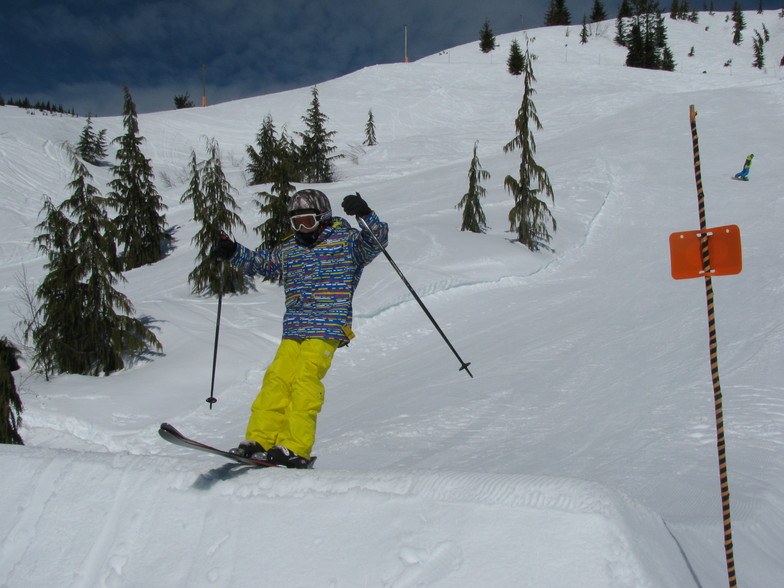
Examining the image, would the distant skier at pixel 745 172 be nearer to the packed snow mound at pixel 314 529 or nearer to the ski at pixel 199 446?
the packed snow mound at pixel 314 529

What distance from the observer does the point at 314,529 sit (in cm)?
254

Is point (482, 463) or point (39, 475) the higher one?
point (39, 475)

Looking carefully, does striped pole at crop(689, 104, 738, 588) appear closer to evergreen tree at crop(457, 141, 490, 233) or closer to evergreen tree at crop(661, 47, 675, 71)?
evergreen tree at crop(457, 141, 490, 233)

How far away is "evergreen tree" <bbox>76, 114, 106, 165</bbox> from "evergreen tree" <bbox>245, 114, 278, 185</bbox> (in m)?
10.7

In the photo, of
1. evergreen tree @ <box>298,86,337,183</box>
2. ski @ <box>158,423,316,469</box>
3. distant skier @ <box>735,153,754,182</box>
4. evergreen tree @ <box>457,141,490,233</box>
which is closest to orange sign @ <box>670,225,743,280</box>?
ski @ <box>158,423,316,469</box>

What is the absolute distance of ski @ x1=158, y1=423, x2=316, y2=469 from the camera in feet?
9.34

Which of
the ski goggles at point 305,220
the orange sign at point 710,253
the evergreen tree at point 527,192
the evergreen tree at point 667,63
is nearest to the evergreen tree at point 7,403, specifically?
the ski goggles at point 305,220

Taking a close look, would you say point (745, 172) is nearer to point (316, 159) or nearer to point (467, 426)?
point (467, 426)

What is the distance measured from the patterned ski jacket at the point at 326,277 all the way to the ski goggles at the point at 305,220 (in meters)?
0.10

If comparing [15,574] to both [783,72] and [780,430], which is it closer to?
[780,430]

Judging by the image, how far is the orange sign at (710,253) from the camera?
291 cm

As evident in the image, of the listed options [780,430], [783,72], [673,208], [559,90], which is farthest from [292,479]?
[783,72]

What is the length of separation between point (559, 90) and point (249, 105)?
27952 mm

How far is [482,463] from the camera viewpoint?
4516 mm
